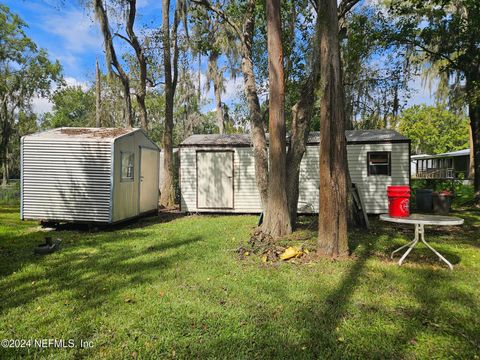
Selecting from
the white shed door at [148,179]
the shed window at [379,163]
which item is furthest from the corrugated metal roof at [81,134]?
the shed window at [379,163]

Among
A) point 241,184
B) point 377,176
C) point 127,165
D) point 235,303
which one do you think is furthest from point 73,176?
point 377,176

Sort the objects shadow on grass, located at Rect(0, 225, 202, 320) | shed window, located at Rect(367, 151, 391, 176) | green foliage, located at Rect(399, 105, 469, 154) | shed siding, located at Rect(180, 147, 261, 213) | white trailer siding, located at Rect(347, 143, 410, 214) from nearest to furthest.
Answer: shadow on grass, located at Rect(0, 225, 202, 320)
white trailer siding, located at Rect(347, 143, 410, 214)
shed window, located at Rect(367, 151, 391, 176)
shed siding, located at Rect(180, 147, 261, 213)
green foliage, located at Rect(399, 105, 469, 154)

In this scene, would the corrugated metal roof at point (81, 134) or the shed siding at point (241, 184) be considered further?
the shed siding at point (241, 184)

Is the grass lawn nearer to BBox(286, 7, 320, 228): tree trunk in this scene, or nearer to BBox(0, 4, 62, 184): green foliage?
BBox(286, 7, 320, 228): tree trunk

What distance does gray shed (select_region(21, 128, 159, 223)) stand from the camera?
25.1ft

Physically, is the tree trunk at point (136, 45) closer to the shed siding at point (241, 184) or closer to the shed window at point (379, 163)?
the shed siding at point (241, 184)

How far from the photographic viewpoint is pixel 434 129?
37.3m

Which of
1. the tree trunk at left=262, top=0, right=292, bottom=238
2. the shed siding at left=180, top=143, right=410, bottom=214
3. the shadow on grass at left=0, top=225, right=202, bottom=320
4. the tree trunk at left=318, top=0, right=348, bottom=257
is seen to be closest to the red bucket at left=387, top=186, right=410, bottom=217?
the tree trunk at left=318, top=0, right=348, bottom=257

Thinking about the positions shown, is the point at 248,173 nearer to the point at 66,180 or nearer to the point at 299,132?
the point at 299,132

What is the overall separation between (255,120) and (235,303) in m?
4.84

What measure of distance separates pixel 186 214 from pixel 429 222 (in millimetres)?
7668

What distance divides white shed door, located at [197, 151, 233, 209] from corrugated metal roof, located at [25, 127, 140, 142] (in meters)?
2.87

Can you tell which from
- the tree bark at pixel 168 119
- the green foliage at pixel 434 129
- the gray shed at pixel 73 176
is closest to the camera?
the gray shed at pixel 73 176

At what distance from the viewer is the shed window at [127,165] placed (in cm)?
823
